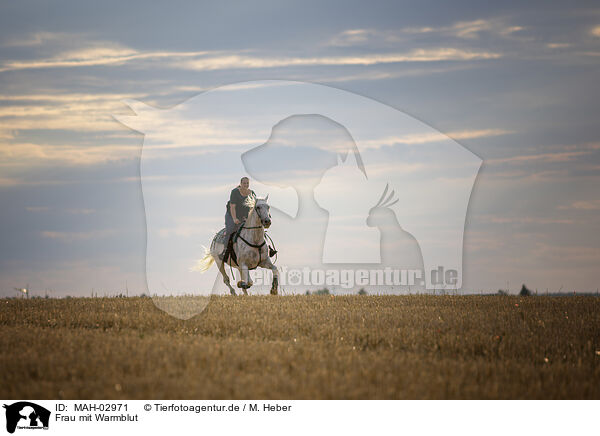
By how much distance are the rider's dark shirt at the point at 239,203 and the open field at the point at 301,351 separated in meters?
5.61

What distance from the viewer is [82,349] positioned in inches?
432

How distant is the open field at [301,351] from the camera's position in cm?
855

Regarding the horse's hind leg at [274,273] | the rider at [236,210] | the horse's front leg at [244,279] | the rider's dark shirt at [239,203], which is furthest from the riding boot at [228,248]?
the horse's hind leg at [274,273]

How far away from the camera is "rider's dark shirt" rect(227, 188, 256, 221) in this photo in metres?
22.7

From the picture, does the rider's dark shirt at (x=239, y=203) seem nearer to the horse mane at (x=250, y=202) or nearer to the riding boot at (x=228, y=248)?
the horse mane at (x=250, y=202)

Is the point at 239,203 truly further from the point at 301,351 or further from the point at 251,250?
the point at 301,351
